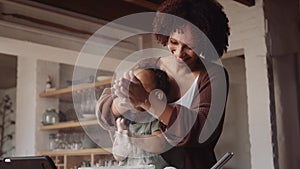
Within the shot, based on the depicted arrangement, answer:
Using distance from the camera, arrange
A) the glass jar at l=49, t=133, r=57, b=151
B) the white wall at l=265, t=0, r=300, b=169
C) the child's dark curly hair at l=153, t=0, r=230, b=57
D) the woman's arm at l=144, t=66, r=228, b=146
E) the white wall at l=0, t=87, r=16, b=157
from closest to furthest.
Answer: the woman's arm at l=144, t=66, r=228, b=146, the child's dark curly hair at l=153, t=0, r=230, b=57, the white wall at l=265, t=0, r=300, b=169, the glass jar at l=49, t=133, r=57, b=151, the white wall at l=0, t=87, r=16, b=157

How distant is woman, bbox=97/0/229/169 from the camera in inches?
77.1

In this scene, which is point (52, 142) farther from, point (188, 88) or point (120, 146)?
point (188, 88)

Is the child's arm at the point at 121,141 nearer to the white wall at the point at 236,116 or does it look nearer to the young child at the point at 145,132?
the young child at the point at 145,132

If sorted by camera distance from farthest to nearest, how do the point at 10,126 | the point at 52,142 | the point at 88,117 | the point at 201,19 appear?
the point at 10,126
the point at 52,142
the point at 88,117
the point at 201,19

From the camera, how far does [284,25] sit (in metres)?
2.55

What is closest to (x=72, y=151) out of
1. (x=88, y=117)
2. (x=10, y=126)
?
(x=88, y=117)

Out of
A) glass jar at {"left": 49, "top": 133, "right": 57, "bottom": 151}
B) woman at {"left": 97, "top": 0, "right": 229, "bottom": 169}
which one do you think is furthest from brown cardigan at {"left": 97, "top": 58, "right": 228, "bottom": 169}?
glass jar at {"left": 49, "top": 133, "right": 57, "bottom": 151}

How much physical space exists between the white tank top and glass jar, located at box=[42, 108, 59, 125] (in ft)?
7.94

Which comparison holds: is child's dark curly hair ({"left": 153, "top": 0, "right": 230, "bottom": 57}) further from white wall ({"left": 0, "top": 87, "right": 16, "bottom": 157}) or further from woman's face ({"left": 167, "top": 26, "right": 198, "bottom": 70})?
white wall ({"left": 0, "top": 87, "right": 16, "bottom": 157})

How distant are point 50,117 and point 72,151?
0.67 metres

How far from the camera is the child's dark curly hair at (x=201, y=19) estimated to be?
2.06 m

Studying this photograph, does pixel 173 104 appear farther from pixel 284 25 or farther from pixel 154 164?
pixel 284 25

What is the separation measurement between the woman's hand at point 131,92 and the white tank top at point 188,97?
164 millimetres

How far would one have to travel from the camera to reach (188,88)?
2.02 m
